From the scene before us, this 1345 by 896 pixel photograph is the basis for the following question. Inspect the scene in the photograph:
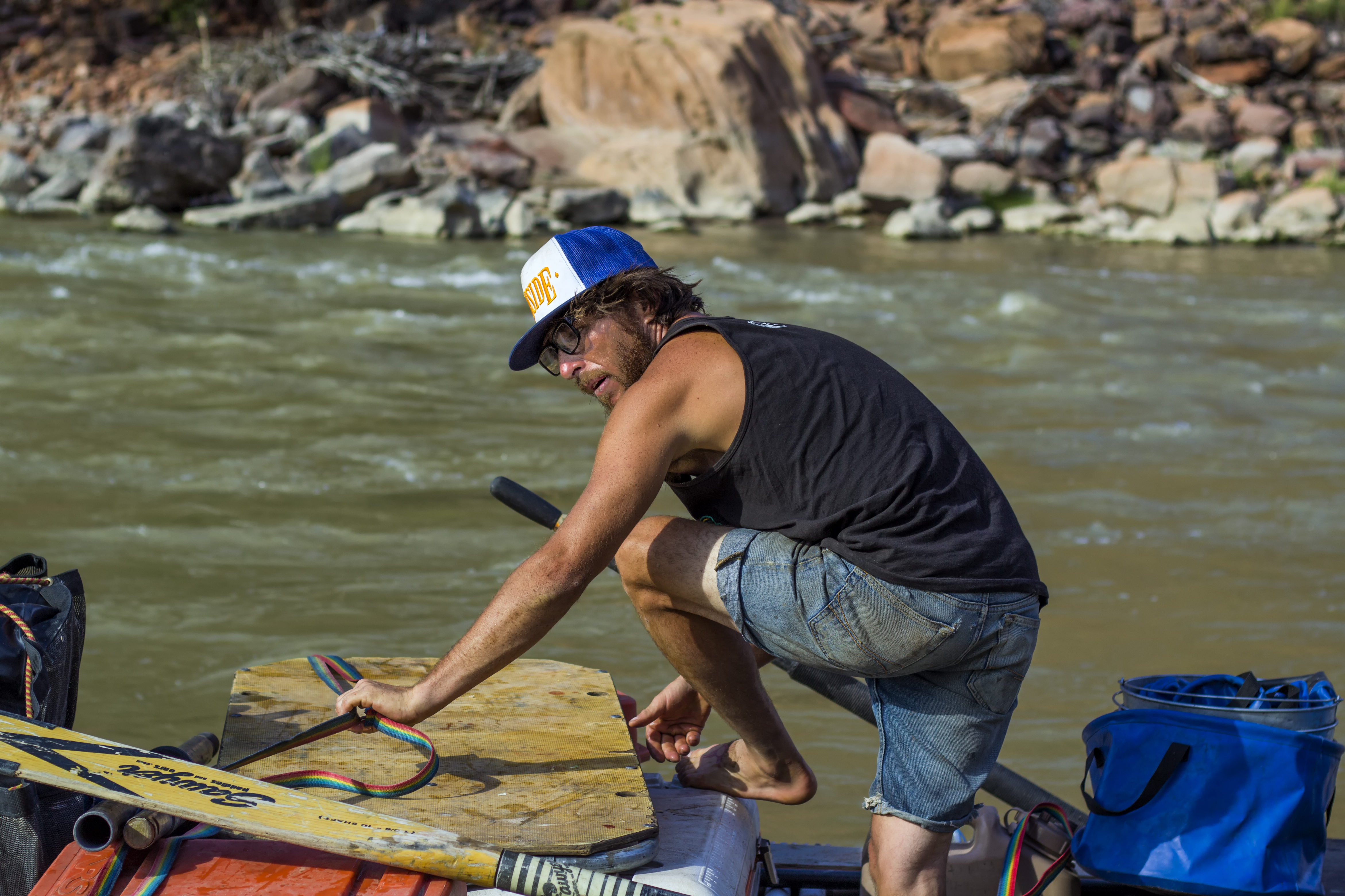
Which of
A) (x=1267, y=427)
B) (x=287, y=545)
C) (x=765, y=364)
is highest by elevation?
(x=765, y=364)

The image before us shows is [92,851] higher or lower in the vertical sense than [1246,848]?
higher

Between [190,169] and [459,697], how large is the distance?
1498cm

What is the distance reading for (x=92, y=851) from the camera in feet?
6.25

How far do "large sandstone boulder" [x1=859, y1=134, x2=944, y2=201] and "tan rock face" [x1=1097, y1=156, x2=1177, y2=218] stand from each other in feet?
7.54

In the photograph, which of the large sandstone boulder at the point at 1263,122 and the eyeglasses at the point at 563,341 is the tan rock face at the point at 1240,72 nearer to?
the large sandstone boulder at the point at 1263,122

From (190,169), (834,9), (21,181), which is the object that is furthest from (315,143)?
(834,9)

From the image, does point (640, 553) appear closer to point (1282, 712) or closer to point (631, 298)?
point (631, 298)

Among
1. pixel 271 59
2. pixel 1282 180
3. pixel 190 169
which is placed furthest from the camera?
pixel 271 59

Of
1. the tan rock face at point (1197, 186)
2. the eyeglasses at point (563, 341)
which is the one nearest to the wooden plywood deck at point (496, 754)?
the eyeglasses at point (563, 341)

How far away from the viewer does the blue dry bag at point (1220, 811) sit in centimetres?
225

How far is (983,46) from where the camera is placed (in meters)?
22.8

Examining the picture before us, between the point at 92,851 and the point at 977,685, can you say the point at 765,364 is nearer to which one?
the point at 977,685

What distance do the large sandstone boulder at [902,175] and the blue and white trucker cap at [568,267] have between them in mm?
16400

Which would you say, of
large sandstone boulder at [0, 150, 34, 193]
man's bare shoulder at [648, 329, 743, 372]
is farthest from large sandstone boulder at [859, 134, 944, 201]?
man's bare shoulder at [648, 329, 743, 372]
